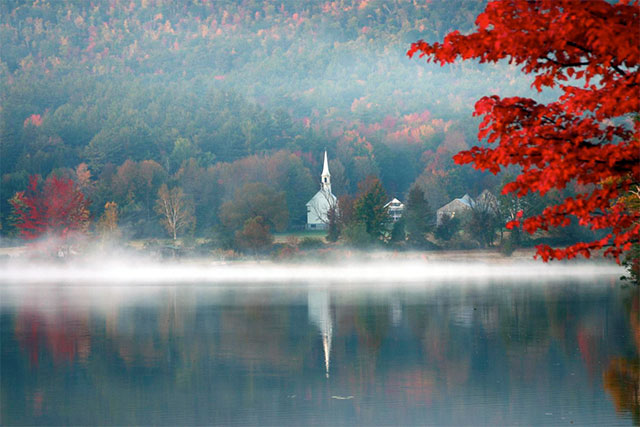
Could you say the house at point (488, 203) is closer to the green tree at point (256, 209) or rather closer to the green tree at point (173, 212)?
the green tree at point (256, 209)

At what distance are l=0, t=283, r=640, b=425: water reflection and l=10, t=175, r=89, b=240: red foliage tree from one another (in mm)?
52650

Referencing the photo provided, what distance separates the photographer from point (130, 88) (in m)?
163

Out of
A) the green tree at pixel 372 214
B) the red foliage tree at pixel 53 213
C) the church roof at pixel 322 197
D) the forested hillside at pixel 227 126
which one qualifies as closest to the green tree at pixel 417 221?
the green tree at pixel 372 214

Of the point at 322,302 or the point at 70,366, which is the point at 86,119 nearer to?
the point at 322,302

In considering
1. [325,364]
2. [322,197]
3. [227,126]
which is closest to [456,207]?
[322,197]

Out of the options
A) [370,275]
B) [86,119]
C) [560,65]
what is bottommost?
[370,275]

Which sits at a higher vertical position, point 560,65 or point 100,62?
point 100,62

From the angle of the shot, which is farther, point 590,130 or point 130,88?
point 130,88

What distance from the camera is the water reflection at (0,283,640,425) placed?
1448 cm

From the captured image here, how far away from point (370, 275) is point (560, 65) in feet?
197

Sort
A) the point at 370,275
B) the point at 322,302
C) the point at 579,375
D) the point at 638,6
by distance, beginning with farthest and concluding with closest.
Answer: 1. the point at 370,275
2. the point at 322,302
3. the point at 579,375
4. the point at 638,6

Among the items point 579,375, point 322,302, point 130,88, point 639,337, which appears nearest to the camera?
point 579,375

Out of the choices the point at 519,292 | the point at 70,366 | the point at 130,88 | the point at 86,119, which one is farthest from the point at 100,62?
the point at 70,366

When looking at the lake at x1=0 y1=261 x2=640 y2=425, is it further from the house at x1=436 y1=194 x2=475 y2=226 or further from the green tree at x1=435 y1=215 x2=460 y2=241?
the house at x1=436 y1=194 x2=475 y2=226
